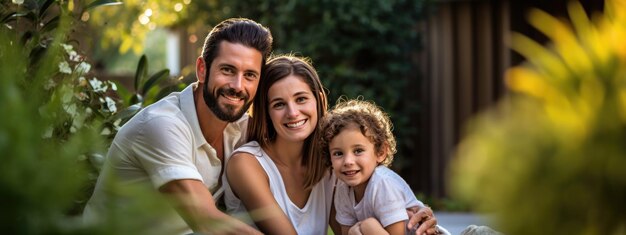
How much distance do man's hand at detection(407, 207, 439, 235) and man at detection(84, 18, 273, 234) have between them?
730 millimetres

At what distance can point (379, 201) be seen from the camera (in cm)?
378

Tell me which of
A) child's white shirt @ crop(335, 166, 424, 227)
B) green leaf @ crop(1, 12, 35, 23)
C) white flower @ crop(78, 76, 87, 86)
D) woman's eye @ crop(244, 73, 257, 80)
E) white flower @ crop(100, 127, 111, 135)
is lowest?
child's white shirt @ crop(335, 166, 424, 227)

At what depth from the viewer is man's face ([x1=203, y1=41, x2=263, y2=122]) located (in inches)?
149

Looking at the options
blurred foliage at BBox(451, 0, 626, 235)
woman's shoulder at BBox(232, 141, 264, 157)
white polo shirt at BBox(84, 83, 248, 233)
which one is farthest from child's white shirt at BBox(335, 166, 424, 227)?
blurred foliage at BBox(451, 0, 626, 235)

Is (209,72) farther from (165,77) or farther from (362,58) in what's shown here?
(362,58)

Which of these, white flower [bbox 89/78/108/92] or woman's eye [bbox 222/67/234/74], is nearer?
woman's eye [bbox 222/67/234/74]

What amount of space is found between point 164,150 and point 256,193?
45cm

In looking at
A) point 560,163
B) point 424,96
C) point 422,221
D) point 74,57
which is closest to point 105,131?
point 74,57

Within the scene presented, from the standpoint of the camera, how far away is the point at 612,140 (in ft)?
5.65

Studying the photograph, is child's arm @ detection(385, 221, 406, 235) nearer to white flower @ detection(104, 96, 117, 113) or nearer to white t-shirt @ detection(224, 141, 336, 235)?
white t-shirt @ detection(224, 141, 336, 235)

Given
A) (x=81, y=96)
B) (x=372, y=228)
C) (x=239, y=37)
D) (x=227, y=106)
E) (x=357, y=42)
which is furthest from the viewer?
(x=357, y=42)

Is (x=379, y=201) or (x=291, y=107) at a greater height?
(x=291, y=107)

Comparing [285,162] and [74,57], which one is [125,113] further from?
[285,162]

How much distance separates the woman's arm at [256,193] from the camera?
377 cm
